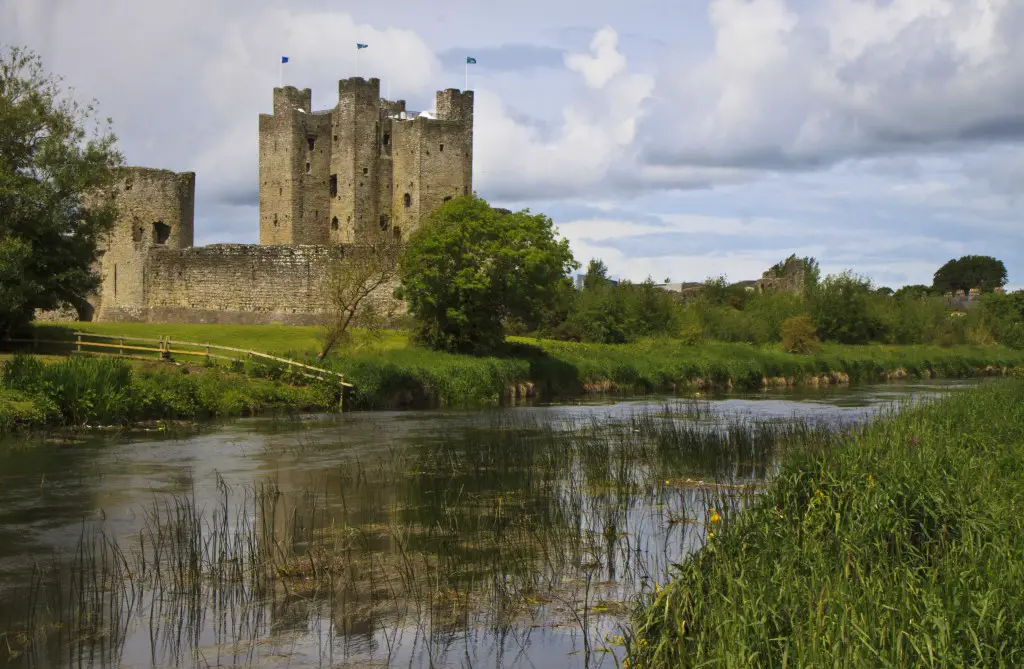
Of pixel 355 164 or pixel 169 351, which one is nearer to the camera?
pixel 169 351

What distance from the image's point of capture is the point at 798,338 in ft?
161

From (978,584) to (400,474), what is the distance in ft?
31.6

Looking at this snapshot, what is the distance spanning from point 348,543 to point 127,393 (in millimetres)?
13482

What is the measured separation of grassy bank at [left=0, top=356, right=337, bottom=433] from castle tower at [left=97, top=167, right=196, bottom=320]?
68.0ft

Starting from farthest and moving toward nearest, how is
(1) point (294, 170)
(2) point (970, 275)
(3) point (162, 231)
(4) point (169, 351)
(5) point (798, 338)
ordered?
(2) point (970, 275) → (1) point (294, 170) → (5) point (798, 338) → (3) point (162, 231) → (4) point (169, 351)

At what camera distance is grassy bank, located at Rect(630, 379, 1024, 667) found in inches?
239

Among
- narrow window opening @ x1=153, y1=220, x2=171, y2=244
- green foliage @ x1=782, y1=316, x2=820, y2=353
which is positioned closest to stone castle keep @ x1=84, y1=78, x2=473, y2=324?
narrow window opening @ x1=153, y1=220, x2=171, y2=244

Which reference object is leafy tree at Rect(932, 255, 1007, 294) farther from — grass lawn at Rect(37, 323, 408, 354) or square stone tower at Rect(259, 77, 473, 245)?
grass lawn at Rect(37, 323, 408, 354)

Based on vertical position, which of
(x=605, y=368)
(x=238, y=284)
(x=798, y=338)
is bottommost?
(x=605, y=368)

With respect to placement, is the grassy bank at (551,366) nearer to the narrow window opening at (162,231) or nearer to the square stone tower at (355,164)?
the narrow window opening at (162,231)

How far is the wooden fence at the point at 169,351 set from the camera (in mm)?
27172

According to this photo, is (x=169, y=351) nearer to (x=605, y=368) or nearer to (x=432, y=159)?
(x=605, y=368)

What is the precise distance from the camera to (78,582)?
930cm

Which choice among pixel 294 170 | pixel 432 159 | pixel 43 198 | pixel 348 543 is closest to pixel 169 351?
pixel 43 198
